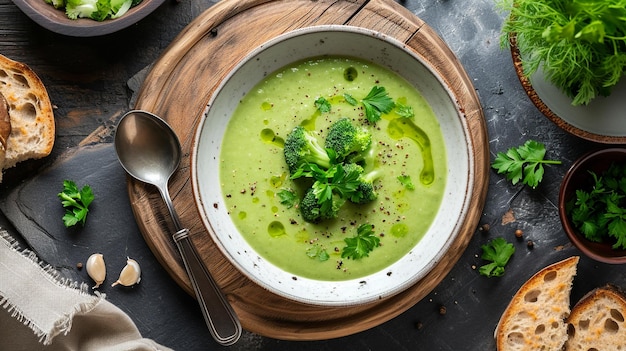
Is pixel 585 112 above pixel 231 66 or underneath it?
underneath

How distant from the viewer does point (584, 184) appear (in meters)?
3.51

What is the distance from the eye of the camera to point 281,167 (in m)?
3.33

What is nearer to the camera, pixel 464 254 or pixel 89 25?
pixel 89 25

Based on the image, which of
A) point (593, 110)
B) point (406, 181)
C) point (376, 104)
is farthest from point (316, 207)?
point (593, 110)

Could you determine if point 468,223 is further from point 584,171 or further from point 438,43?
point 438,43

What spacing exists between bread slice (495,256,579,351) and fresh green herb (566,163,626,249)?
216 millimetres

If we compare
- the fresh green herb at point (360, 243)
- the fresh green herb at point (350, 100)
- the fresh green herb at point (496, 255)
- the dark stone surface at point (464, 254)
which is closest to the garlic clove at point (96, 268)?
the dark stone surface at point (464, 254)

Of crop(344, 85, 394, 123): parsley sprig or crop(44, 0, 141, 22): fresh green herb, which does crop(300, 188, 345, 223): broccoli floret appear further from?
crop(44, 0, 141, 22): fresh green herb

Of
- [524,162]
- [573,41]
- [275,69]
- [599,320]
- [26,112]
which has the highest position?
[573,41]

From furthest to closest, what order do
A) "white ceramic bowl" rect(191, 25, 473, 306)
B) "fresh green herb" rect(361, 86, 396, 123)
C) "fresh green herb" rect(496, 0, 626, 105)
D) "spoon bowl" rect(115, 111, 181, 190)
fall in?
"spoon bowl" rect(115, 111, 181, 190) → "fresh green herb" rect(361, 86, 396, 123) → "white ceramic bowl" rect(191, 25, 473, 306) → "fresh green herb" rect(496, 0, 626, 105)

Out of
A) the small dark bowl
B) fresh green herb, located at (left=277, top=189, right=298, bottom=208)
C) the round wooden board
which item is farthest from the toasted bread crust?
the small dark bowl

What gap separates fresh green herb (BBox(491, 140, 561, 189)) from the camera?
3.54 meters

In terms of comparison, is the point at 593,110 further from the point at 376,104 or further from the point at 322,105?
the point at 322,105

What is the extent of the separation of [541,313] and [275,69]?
1.84m
